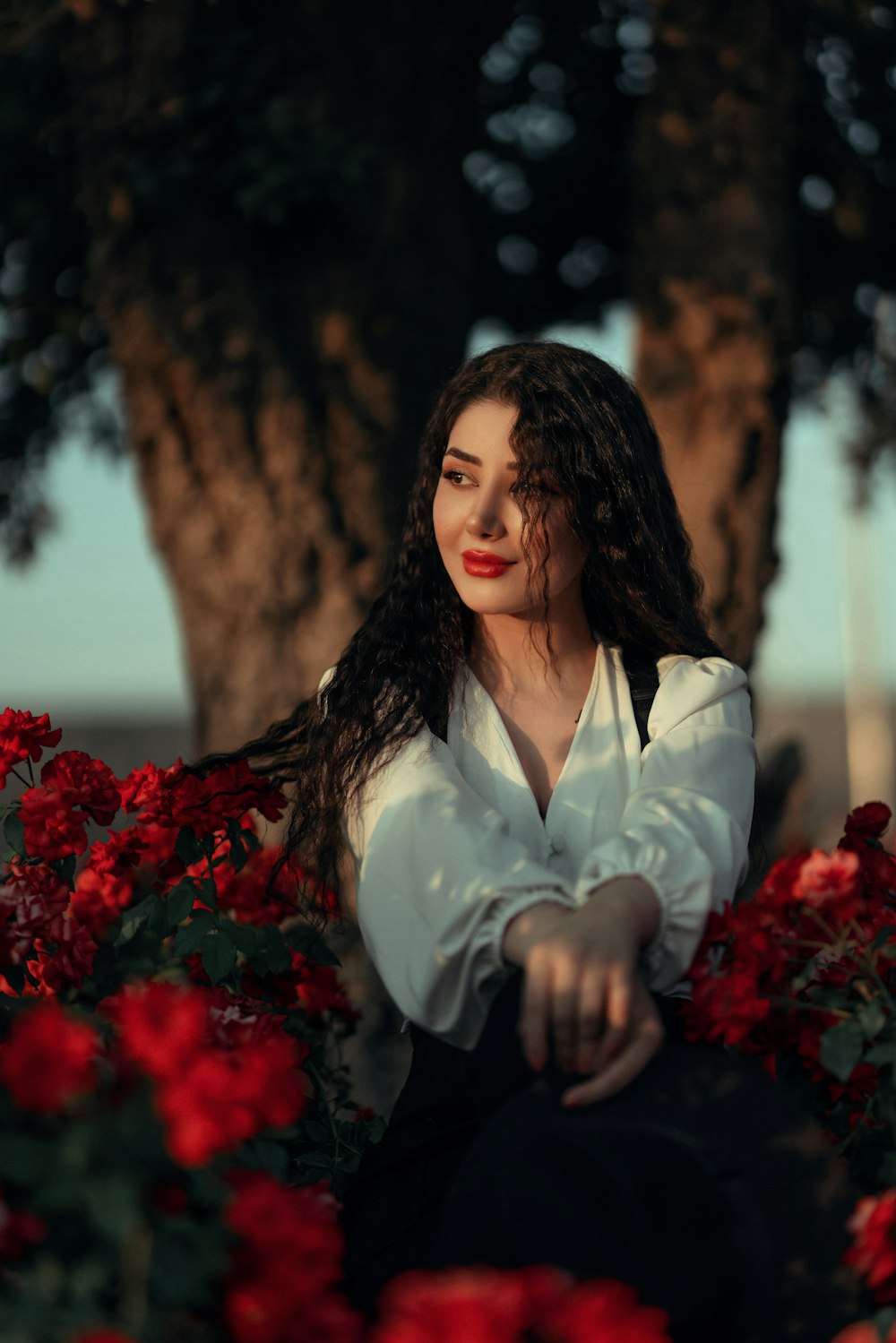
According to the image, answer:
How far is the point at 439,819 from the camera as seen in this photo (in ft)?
6.48

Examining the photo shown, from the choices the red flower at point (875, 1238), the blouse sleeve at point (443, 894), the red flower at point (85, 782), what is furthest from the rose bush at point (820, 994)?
the red flower at point (85, 782)

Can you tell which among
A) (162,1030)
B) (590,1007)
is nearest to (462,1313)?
(162,1030)

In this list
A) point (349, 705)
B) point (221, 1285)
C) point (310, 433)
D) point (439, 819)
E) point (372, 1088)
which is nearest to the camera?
point (221, 1285)

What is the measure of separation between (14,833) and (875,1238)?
4.98 feet

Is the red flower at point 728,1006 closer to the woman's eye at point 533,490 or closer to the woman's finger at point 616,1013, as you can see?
the woman's finger at point 616,1013

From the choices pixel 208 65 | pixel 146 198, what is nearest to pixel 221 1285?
pixel 146 198

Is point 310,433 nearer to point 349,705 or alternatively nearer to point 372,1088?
point 372,1088

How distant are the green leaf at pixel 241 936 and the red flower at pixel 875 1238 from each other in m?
1.09

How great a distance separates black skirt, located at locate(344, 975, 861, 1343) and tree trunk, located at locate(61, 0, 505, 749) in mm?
3050

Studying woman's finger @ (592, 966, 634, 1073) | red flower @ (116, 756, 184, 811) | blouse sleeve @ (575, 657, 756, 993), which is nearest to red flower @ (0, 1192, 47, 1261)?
woman's finger @ (592, 966, 634, 1073)

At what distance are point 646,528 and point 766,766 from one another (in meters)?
3.16

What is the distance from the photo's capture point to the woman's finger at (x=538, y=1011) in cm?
165

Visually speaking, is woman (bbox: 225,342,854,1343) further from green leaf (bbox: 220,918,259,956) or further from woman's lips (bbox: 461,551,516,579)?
green leaf (bbox: 220,918,259,956)

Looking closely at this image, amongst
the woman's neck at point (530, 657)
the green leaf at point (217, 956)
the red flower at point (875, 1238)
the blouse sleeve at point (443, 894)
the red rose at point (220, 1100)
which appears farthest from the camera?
the woman's neck at point (530, 657)
